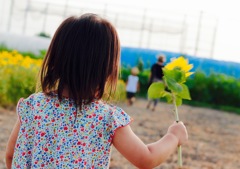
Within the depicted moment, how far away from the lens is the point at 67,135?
1.62 m

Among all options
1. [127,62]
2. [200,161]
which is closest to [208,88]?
[127,62]

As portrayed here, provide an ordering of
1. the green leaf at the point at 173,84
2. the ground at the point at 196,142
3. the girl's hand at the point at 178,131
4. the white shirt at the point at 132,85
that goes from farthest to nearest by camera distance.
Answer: the white shirt at the point at 132,85 < the ground at the point at 196,142 < the girl's hand at the point at 178,131 < the green leaf at the point at 173,84

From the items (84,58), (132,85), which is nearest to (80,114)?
(84,58)

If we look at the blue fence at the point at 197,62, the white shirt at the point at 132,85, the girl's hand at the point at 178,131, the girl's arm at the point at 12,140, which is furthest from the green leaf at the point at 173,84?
the blue fence at the point at 197,62

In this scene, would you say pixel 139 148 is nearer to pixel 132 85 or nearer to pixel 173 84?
pixel 173 84

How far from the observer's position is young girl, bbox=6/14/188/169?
161cm

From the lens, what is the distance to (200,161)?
5.25 metres

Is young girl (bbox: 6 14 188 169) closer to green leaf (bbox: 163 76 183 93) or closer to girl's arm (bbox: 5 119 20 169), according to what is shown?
girl's arm (bbox: 5 119 20 169)

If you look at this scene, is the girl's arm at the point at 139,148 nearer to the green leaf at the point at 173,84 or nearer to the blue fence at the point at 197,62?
the green leaf at the point at 173,84

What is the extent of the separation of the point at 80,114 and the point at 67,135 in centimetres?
8

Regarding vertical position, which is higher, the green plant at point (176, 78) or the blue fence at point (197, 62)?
the green plant at point (176, 78)

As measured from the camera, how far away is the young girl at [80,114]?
1.61 metres

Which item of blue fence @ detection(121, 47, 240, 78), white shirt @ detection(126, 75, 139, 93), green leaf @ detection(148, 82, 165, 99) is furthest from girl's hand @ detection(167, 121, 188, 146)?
blue fence @ detection(121, 47, 240, 78)

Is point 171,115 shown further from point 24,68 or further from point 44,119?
point 44,119
